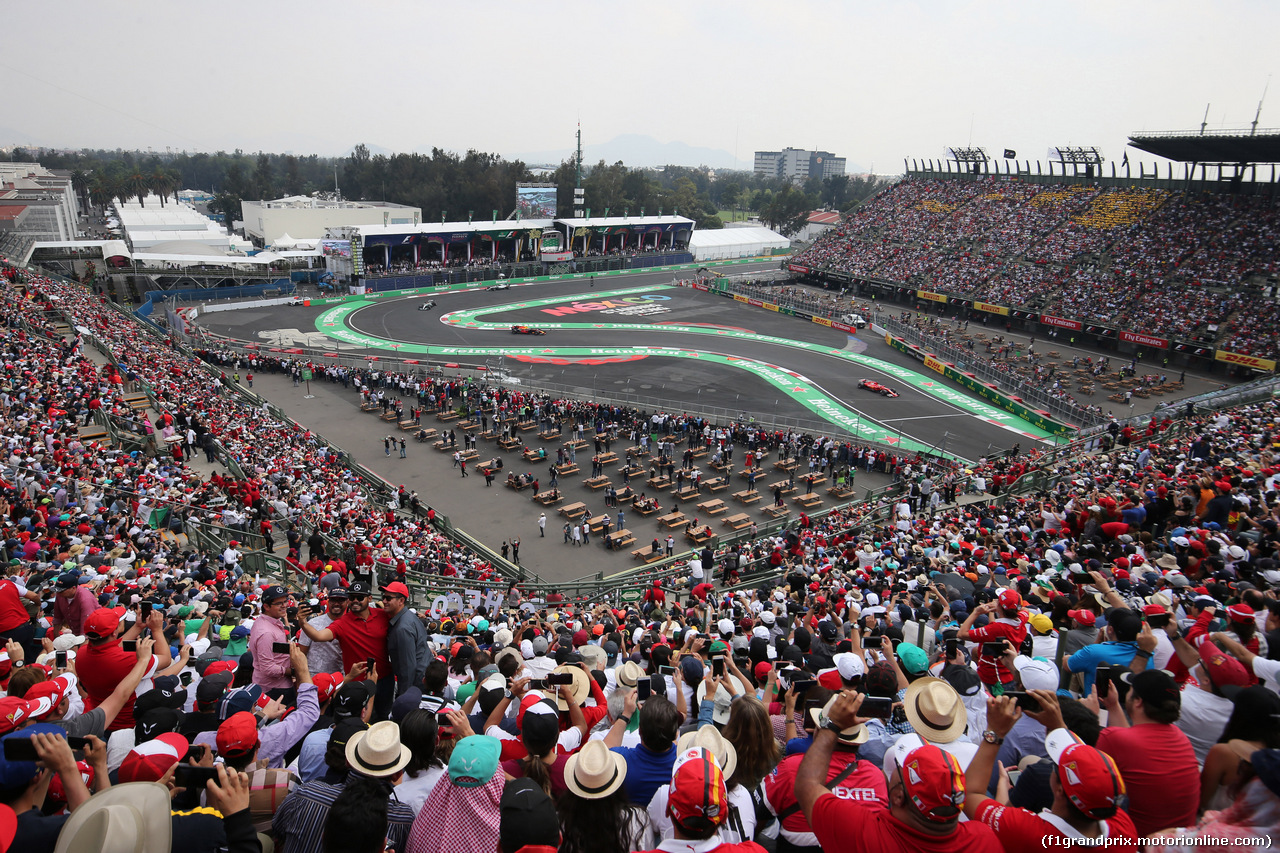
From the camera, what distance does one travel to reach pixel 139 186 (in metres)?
117

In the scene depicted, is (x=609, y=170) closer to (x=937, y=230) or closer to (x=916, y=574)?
(x=937, y=230)

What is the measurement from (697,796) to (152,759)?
10.8 feet

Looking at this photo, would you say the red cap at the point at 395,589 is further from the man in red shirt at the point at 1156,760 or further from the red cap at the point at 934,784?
the man in red shirt at the point at 1156,760

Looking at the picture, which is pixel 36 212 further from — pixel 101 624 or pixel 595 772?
A: pixel 595 772

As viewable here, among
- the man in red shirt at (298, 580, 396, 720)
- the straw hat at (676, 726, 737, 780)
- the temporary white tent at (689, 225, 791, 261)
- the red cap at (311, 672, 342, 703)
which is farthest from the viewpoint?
the temporary white tent at (689, 225, 791, 261)

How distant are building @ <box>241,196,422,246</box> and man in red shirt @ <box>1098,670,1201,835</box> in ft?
278

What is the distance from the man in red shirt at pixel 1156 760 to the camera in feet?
13.2

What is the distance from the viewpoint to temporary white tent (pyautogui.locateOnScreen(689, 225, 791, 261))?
9425 cm

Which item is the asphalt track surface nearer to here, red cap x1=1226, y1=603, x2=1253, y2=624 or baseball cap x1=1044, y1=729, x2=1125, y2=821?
red cap x1=1226, y1=603, x2=1253, y2=624

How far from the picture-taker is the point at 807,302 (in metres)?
60.1

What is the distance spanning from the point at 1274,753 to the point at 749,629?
661 cm

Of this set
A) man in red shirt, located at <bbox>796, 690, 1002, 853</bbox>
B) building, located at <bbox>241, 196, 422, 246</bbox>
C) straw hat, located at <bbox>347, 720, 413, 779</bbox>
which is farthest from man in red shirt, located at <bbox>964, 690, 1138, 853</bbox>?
building, located at <bbox>241, 196, 422, 246</bbox>

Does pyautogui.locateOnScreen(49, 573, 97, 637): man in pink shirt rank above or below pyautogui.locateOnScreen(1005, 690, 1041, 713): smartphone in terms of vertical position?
below

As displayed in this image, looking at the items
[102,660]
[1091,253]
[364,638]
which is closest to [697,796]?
[364,638]
